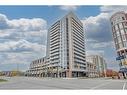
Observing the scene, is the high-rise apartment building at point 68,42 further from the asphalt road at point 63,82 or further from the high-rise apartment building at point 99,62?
the asphalt road at point 63,82

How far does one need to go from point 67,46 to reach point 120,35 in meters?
2.74

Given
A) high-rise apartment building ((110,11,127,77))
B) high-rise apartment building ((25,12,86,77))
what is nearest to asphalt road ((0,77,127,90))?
high-rise apartment building ((25,12,86,77))

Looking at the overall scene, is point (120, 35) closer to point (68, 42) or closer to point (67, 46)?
point (68, 42)

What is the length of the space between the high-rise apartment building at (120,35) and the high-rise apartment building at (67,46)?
5.07 feet

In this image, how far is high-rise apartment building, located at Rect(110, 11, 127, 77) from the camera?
13809mm

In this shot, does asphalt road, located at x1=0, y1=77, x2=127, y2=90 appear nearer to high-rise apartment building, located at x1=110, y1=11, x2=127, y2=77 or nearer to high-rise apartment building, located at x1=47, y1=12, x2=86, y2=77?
high-rise apartment building, located at x1=47, y1=12, x2=86, y2=77

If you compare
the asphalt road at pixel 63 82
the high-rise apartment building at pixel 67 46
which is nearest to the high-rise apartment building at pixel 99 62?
the high-rise apartment building at pixel 67 46

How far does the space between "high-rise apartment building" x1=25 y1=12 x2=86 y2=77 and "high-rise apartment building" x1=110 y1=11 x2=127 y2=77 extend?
154cm

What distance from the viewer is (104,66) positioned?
14391mm

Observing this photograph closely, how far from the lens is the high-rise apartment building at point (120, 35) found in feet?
45.3

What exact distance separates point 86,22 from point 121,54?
223 centimetres
